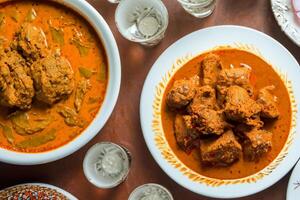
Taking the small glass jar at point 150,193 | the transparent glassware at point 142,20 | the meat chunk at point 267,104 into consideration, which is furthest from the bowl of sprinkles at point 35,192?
the meat chunk at point 267,104

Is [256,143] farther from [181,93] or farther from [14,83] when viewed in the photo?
[14,83]

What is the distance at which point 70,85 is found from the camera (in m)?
1.91

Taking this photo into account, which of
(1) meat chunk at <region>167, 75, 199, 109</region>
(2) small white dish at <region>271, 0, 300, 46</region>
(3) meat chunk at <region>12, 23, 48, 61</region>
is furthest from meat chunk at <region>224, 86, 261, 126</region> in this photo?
(3) meat chunk at <region>12, 23, 48, 61</region>

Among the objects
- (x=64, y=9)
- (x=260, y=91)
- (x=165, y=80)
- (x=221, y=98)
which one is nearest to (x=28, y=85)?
(x=64, y=9)

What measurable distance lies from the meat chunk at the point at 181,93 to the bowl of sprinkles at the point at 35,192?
0.49m

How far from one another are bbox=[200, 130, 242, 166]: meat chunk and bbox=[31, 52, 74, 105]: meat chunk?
504mm

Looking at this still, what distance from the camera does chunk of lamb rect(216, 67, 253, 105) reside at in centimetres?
190

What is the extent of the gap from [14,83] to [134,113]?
1.45 ft

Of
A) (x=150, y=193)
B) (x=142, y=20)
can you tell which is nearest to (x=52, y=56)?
(x=142, y=20)

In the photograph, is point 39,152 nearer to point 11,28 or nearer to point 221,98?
point 11,28

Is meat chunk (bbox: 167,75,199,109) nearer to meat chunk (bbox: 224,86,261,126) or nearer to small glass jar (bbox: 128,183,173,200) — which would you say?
meat chunk (bbox: 224,86,261,126)

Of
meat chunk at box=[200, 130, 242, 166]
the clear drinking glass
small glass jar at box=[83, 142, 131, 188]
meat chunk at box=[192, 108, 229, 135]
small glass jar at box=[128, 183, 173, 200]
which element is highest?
the clear drinking glass

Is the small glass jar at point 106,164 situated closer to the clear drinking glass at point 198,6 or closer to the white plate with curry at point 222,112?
the white plate with curry at point 222,112

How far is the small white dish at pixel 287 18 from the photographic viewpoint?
1.96m
